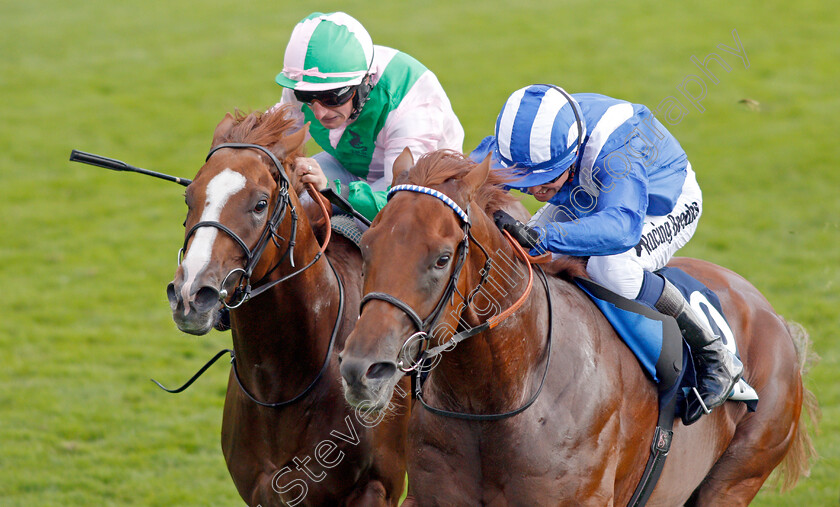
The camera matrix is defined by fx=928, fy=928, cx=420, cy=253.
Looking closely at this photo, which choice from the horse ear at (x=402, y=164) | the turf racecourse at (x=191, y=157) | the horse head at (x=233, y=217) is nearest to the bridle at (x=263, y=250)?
the horse head at (x=233, y=217)

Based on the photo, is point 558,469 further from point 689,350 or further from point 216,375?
point 216,375

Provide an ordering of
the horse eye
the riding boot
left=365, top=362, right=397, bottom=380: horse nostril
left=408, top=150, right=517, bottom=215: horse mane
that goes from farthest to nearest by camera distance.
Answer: the riding boot
left=408, top=150, right=517, bottom=215: horse mane
the horse eye
left=365, top=362, right=397, bottom=380: horse nostril

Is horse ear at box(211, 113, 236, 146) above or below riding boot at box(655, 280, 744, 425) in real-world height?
above

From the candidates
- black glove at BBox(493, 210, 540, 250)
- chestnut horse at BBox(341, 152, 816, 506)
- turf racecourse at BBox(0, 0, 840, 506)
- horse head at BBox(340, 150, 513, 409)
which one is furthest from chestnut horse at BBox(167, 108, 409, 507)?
turf racecourse at BBox(0, 0, 840, 506)

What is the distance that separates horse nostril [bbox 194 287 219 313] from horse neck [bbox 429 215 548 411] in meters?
0.74

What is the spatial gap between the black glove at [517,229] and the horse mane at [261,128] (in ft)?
3.03

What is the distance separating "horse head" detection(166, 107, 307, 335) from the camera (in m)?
2.93

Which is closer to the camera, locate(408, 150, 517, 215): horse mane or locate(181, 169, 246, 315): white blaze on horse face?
locate(408, 150, 517, 215): horse mane

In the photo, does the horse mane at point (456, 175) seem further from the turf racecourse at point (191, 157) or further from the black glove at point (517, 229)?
the turf racecourse at point (191, 157)

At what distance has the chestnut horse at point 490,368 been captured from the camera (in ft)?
8.09

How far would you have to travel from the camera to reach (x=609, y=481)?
9.89ft

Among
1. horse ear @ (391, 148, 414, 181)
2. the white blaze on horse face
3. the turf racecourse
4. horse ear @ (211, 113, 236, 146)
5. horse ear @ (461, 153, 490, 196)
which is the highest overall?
horse ear @ (461, 153, 490, 196)

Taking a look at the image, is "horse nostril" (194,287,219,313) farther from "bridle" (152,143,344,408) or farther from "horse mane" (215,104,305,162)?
"horse mane" (215,104,305,162)

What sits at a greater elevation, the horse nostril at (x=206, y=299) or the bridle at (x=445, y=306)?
the bridle at (x=445, y=306)
